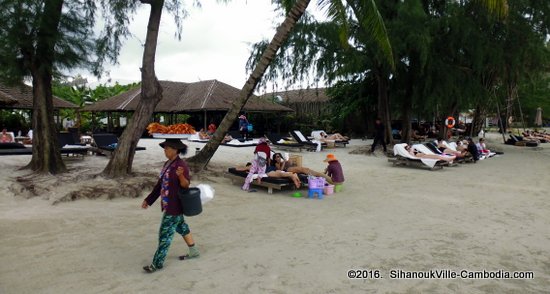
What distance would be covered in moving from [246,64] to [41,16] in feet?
27.8

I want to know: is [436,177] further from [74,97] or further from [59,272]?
[74,97]

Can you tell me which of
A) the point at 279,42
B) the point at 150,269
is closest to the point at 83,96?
the point at 279,42

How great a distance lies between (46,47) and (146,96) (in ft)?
8.09

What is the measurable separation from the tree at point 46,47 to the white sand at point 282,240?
48.1 inches

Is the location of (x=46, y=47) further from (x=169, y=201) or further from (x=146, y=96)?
(x=169, y=201)

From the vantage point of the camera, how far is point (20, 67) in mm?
10117

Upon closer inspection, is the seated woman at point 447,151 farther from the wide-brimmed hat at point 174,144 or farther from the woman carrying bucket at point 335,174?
the wide-brimmed hat at point 174,144

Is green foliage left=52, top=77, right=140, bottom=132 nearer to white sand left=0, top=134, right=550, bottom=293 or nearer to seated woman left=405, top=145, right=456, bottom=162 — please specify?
white sand left=0, top=134, right=550, bottom=293

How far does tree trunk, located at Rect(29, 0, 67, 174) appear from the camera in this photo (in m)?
9.77

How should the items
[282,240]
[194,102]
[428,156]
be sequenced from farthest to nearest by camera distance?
[194,102]
[428,156]
[282,240]

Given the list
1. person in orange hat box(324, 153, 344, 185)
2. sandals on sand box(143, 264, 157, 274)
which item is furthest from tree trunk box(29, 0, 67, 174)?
sandals on sand box(143, 264, 157, 274)

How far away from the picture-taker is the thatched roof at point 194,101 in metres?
26.7

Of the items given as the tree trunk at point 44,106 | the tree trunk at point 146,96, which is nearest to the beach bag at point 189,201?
the tree trunk at point 146,96

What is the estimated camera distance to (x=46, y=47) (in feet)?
32.6
